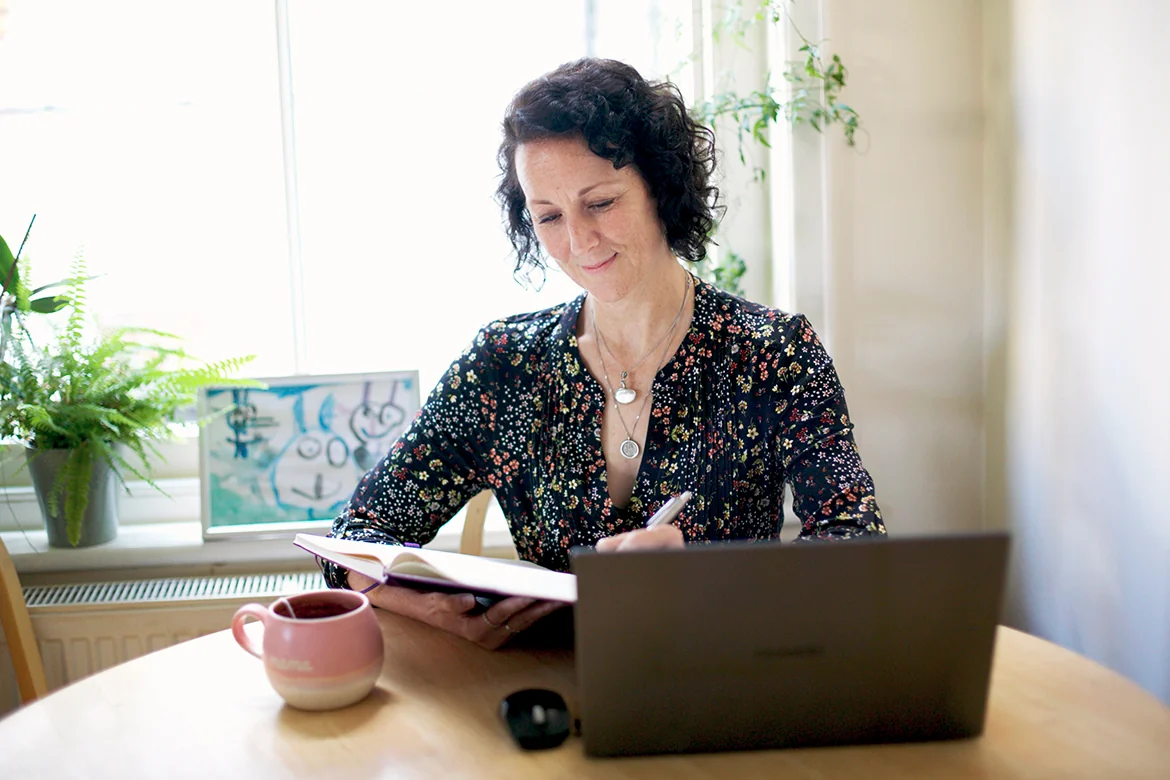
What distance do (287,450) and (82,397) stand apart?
0.39 meters

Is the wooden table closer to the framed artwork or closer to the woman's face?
Answer: the woman's face

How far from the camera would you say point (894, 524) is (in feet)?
6.57

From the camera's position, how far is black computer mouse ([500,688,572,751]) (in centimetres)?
82

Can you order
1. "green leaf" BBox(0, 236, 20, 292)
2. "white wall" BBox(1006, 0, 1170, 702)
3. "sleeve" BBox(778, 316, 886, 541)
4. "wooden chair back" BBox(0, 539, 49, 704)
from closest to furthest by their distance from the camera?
"sleeve" BBox(778, 316, 886, 541), "white wall" BBox(1006, 0, 1170, 702), "wooden chair back" BBox(0, 539, 49, 704), "green leaf" BBox(0, 236, 20, 292)

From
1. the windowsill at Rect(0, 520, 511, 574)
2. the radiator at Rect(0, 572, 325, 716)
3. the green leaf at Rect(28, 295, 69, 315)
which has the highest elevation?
the green leaf at Rect(28, 295, 69, 315)

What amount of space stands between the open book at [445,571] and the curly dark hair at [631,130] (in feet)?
2.04

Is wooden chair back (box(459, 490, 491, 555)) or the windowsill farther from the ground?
wooden chair back (box(459, 490, 491, 555))

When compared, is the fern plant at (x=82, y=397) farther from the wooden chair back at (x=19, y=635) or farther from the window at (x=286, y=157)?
the window at (x=286, y=157)

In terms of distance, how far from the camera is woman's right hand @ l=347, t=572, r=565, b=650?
3.33 feet

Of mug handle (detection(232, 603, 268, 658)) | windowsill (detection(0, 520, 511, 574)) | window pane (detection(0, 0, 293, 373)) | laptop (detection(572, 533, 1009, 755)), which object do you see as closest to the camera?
laptop (detection(572, 533, 1009, 755))

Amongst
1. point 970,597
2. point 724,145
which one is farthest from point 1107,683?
point 724,145

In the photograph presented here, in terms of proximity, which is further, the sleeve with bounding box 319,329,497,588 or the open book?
the sleeve with bounding box 319,329,497,588


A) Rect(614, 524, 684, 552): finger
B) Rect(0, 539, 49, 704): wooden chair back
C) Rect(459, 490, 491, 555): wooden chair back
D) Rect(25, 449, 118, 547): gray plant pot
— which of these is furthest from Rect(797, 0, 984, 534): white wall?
Rect(0, 539, 49, 704): wooden chair back

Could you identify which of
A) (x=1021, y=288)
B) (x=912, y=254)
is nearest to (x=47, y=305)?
(x=912, y=254)
